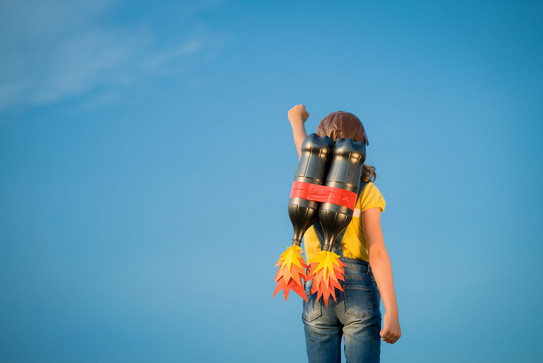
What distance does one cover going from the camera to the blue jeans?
207 centimetres

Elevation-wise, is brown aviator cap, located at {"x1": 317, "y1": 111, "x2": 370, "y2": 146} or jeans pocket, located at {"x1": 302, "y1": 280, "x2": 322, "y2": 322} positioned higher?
brown aviator cap, located at {"x1": 317, "y1": 111, "x2": 370, "y2": 146}

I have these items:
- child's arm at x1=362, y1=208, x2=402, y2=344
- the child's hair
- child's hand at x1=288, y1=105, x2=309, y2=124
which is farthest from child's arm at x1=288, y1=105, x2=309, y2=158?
child's arm at x1=362, y1=208, x2=402, y2=344

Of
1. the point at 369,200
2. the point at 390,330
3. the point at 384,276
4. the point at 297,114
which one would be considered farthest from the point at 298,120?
the point at 390,330

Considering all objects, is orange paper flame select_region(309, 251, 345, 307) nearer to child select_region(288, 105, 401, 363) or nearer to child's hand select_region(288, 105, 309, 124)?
child select_region(288, 105, 401, 363)

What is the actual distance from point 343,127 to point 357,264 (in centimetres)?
57

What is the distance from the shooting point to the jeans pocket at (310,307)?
2.16 m

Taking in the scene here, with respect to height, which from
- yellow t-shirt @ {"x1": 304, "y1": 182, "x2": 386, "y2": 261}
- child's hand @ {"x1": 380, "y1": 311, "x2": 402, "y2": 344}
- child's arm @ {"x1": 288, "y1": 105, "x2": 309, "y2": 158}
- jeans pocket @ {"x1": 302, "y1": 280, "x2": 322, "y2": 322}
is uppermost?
child's arm @ {"x1": 288, "y1": 105, "x2": 309, "y2": 158}

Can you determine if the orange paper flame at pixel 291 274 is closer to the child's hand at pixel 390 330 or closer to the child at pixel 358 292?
the child at pixel 358 292

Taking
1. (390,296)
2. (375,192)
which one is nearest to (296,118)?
(375,192)

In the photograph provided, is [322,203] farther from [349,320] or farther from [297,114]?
[297,114]

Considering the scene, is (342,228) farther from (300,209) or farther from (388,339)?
(388,339)

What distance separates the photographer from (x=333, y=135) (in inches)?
90.0

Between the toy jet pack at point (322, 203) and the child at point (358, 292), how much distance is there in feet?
0.26

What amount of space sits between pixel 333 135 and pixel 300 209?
0.36m
